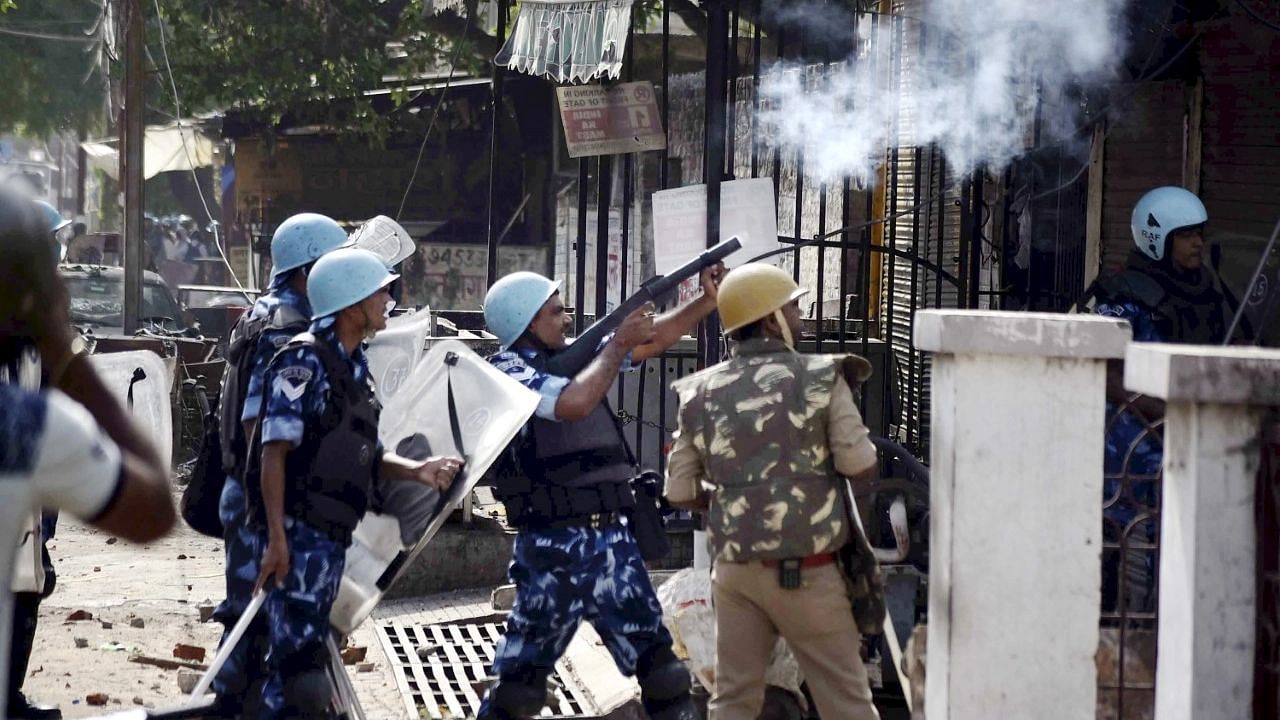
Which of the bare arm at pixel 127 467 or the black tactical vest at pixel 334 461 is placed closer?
the bare arm at pixel 127 467

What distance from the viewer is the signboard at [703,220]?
6.76 meters

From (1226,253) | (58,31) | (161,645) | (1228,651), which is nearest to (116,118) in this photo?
(58,31)

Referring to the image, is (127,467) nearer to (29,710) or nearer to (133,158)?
(29,710)

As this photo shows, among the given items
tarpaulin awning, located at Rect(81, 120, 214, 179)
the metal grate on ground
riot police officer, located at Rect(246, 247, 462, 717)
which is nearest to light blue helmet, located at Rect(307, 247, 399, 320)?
riot police officer, located at Rect(246, 247, 462, 717)

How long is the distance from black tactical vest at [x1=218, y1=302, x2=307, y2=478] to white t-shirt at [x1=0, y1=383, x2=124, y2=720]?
3079 mm

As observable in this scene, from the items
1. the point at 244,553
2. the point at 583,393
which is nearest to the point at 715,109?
the point at 583,393

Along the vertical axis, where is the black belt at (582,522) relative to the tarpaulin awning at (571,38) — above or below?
below

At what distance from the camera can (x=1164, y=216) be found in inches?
240

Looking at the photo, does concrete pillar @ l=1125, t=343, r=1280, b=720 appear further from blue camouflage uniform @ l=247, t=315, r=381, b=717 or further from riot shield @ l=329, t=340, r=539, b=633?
blue camouflage uniform @ l=247, t=315, r=381, b=717

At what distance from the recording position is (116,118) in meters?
24.0

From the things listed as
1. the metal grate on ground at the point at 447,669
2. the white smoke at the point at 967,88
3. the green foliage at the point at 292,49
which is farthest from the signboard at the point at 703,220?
the green foliage at the point at 292,49

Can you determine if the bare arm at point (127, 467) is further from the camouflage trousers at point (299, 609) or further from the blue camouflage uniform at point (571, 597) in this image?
the blue camouflage uniform at point (571, 597)

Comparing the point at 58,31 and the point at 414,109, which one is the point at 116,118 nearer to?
the point at 58,31

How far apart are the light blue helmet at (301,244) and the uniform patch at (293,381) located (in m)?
0.76
